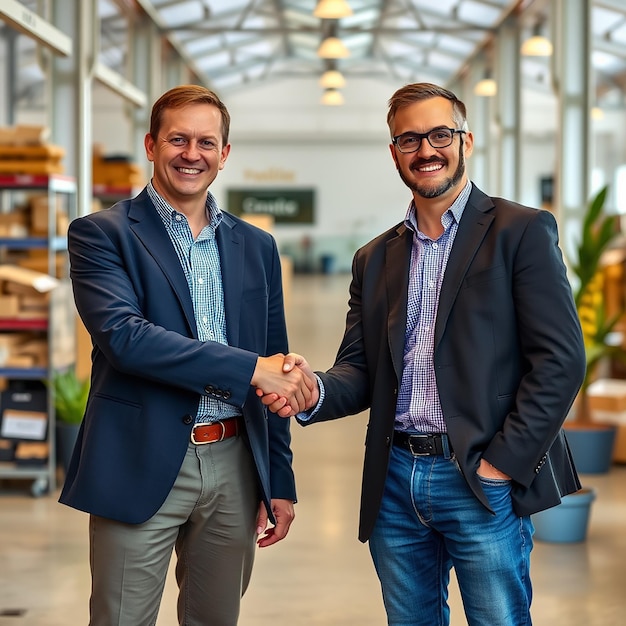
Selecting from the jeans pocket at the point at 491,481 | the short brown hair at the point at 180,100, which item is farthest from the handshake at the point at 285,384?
the short brown hair at the point at 180,100

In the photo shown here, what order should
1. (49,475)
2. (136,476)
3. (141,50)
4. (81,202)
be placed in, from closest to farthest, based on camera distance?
(136,476) < (49,475) < (81,202) < (141,50)

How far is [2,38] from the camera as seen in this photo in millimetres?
17531

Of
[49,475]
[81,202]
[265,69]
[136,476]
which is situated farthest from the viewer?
[265,69]

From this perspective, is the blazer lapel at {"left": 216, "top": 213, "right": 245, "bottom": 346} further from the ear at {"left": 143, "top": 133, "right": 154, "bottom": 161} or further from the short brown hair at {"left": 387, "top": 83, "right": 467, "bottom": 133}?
the short brown hair at {"left": 387, "top": 83, "right": 467, "bottom": 133}

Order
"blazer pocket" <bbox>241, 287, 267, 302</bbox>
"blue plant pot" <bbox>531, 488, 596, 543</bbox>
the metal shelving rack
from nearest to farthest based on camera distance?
"blazer pocket" <bbox>241, 287, 267, 302</bbox> → "blue plant pot" <bbox>531, 488, 596, 543</bbox> → the metal shelving rack

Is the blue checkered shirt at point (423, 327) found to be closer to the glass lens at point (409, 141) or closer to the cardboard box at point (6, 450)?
the glass lens at point (409, 141)

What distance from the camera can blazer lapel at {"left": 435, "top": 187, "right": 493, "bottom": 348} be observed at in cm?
214

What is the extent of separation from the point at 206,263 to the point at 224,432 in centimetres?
38

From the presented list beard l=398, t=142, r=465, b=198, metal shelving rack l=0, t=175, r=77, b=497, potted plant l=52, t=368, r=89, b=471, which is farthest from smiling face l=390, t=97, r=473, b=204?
potted plant l=52, t=368, r=89, b=471

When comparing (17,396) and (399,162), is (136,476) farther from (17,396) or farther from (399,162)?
(17,396)

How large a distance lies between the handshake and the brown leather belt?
0.09 metres

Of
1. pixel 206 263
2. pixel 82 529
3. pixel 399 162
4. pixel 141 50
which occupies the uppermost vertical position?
pixel 141 50

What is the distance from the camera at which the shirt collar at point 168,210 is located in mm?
2259

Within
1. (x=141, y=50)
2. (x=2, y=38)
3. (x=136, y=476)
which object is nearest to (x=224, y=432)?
(x=136, y=476)
